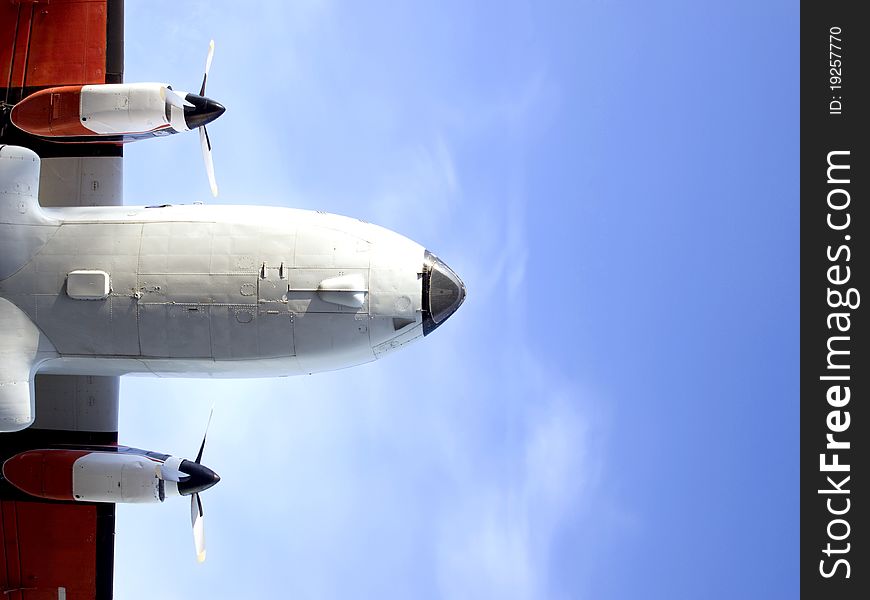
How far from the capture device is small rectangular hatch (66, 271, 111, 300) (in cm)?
2022

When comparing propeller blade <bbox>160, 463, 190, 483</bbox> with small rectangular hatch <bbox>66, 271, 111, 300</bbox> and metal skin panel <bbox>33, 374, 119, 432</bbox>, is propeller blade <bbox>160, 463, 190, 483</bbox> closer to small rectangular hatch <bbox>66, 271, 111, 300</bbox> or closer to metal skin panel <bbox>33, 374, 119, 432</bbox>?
metal skin panel <bbox>33, 374, 119, 432</bbox>

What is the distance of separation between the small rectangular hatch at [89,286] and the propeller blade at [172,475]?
17.1 ft

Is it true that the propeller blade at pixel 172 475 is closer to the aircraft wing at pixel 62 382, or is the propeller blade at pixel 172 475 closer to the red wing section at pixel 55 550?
the aircraft wing at pixel 62 382

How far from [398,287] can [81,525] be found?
45.0ft

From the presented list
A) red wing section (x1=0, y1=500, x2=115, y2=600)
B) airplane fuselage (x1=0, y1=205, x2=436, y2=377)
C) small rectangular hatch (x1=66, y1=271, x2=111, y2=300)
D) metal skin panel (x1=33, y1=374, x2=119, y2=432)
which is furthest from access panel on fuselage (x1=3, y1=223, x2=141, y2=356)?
red wing section (x1=0, y1=500, x2=115, y2=600)

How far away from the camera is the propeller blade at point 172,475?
22.1m

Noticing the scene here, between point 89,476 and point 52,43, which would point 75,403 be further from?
point 52,43

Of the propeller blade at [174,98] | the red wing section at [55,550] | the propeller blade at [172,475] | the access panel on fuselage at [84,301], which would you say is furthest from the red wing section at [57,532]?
the propeller blade at [174,98]

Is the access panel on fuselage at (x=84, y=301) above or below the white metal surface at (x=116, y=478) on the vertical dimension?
above

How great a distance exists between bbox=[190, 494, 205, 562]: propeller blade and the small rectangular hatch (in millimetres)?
6481
